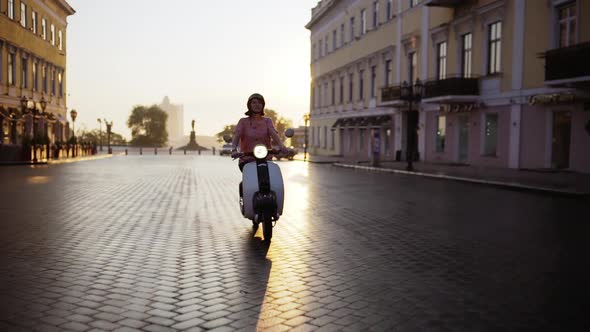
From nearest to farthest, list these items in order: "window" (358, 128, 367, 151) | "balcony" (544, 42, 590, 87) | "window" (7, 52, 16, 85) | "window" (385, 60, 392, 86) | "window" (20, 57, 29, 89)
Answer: "balcony" (544, 42, 590, 87), "window" (385, 60, 392, 86), "window" (7, 52, 16, 85), "window" (20, 57, 29, 89), "window" (358, 128, 367, 151)

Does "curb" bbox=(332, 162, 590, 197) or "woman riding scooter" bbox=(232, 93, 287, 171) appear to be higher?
"woman riding scooter" bbox=(232, 93, 287, 171)

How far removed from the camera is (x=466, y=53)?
90.5 feet

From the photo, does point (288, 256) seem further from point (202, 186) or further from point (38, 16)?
point (38, 16)

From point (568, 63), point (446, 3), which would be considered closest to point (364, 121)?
point (446, 3)

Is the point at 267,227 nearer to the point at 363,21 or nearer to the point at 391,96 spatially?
the point at 391,96

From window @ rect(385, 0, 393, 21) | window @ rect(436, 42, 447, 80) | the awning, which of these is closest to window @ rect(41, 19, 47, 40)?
the awning

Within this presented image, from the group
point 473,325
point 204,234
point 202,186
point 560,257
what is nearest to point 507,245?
point 560,257

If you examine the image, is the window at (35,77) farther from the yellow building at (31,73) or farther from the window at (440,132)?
the window at (440,132)

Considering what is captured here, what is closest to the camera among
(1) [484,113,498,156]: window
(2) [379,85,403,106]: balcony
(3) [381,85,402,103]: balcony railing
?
(1) [484,113,498,156]: window

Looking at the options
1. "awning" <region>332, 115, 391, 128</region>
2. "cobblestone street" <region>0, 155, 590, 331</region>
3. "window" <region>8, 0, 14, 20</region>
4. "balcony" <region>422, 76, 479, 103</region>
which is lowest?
"cobblestone street" <region>0, 155, 590, 331</region>

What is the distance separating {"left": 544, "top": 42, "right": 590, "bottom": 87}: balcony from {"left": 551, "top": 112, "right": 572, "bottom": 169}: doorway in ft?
6.51

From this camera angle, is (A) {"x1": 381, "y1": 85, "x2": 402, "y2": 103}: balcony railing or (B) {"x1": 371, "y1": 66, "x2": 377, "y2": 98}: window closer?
(A) {"x1": 381, "y1": 85, "x2": 402, "y2": 103}: balcony railing

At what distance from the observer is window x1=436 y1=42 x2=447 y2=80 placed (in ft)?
96.0

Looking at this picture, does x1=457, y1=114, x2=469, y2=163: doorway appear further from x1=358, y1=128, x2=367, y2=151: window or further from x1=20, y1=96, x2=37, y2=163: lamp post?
x1=20, y1=96, x2=37, y2=163: lamp post
